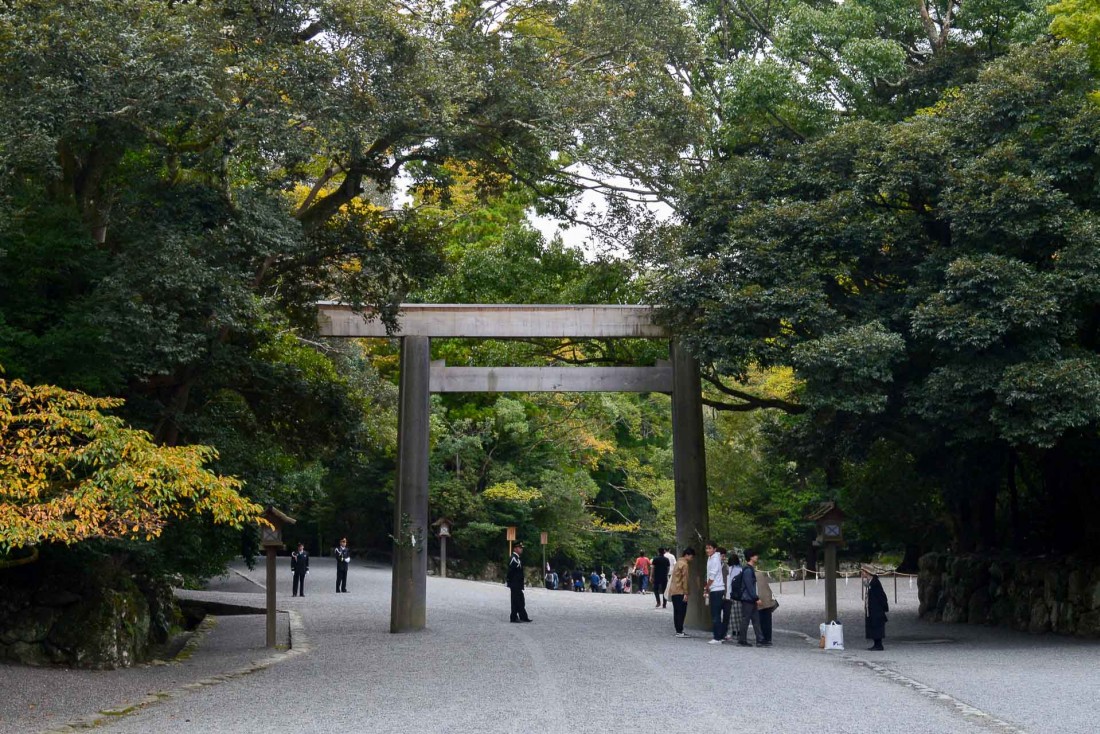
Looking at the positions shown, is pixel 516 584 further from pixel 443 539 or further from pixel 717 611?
pixel 443 539

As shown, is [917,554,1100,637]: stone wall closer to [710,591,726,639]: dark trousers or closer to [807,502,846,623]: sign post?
[807,502,846,623]: sign post

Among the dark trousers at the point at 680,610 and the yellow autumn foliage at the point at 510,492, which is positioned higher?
the yellow autumn foliage at the point at 510,492

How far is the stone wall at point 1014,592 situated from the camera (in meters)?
16.4

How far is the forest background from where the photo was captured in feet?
37.3

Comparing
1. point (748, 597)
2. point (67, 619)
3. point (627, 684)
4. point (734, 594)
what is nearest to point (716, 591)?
point (734, 594)

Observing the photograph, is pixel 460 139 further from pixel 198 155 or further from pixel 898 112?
pixel 898 112

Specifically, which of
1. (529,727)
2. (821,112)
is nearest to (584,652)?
(529,727)

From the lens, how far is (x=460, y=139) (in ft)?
45.4

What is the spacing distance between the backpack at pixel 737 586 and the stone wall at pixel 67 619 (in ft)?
25.6

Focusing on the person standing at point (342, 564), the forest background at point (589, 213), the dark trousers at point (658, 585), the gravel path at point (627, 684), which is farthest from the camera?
the person standing at point (342, 564)

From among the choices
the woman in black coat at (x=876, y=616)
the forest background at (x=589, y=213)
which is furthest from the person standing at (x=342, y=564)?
the woman in black coat at (x=876, y=616)

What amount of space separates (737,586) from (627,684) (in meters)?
4.59

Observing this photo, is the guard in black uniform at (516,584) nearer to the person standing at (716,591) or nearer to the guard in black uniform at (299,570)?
the person standing at (716,591)

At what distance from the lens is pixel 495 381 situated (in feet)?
60.1
